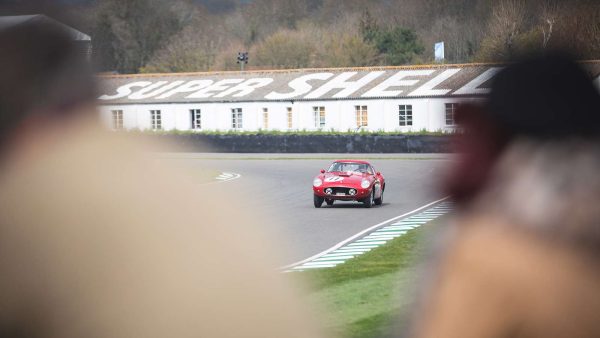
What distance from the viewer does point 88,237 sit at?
1.11 meters

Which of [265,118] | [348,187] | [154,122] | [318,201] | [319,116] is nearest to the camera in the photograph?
[154,122]

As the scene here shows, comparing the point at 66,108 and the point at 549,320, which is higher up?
the point at 66,108

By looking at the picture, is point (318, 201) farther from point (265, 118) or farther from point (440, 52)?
point (440, 52)

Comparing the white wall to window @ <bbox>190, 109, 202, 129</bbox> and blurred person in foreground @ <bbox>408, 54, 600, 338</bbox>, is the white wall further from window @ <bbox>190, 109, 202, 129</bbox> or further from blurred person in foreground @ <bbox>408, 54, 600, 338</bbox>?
blurred person in foreground @ <bbox>408, 54, 600, 338</bbox>

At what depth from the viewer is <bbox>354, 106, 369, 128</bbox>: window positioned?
7769 centimetres

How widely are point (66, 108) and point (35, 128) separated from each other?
44 millimetres

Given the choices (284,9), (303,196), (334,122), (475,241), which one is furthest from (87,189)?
(284,9)

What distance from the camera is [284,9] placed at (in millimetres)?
154375

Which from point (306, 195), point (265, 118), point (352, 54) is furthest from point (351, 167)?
point (352, 54)

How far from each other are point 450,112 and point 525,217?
1.01 ft

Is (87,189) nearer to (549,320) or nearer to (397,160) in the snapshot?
(549,320)

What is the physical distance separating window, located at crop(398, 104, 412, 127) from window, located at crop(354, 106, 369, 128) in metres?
3.06

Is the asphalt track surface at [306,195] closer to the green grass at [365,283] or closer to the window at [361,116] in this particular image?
the green grass at [365,283]

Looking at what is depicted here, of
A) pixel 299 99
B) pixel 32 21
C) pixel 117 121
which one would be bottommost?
pixel 117 121
